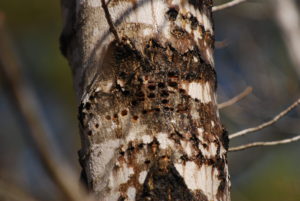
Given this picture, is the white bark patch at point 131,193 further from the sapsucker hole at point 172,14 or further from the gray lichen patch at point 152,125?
the sapsucker hole at point 172,14

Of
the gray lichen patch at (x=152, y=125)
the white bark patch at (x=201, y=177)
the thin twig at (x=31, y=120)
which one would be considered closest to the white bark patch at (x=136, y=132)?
the gray lichen patch at (x=152, y=125)

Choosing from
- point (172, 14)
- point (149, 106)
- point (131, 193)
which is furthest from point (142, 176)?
point (172, 14)

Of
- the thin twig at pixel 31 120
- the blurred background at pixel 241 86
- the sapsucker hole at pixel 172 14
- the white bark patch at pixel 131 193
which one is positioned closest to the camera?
the thin twig at pixel 31 120

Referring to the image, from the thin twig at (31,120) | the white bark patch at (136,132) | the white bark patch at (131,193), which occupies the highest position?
the thin twig at (31,120)

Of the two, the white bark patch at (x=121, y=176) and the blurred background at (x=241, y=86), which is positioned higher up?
the white bark patch at (x=121, y=176)

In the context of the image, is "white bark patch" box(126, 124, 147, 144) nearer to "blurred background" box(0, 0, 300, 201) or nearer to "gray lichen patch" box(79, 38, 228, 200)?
"gray lichen patch" box(79, 38, 228, 200)

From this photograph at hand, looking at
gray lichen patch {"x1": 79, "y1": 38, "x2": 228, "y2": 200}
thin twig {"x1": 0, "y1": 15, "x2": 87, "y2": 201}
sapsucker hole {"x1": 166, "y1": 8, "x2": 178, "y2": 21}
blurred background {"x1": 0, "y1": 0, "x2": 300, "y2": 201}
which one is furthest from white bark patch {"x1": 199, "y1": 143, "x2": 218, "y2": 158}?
blurred background {"x1": 0, "y1": 0, "x2": 300, "y2": 201}

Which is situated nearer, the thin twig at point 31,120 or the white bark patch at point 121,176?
the thin twig at point 31,120
